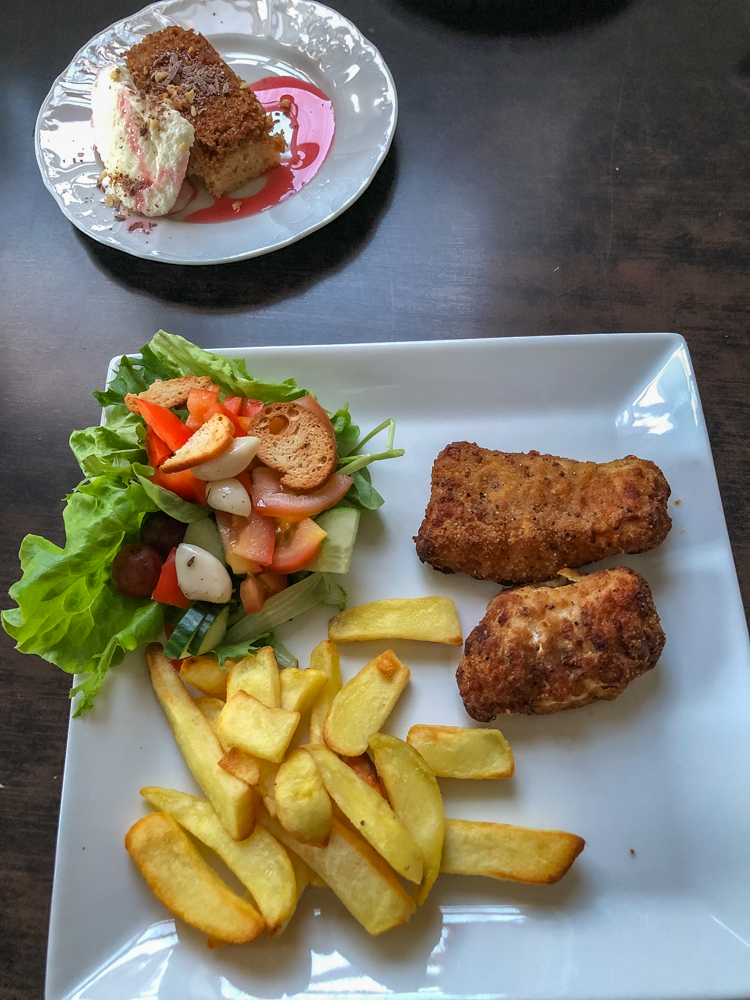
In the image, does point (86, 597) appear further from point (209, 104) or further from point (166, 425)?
point (209, 104)

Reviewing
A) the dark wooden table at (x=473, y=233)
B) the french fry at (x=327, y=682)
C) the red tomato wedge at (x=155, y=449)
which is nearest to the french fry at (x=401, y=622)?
the french fry at (x=327, y=682)

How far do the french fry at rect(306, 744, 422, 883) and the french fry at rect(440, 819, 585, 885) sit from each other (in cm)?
14

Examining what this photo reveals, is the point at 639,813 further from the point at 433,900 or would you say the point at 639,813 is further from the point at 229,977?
the point at 229,977

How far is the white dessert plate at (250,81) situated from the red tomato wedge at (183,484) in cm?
119

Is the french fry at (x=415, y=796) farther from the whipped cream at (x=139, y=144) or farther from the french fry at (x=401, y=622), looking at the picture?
the whipped cream at (x=139, y=144)

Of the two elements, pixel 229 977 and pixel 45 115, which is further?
pixel 45 115

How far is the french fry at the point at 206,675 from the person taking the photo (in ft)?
7.34

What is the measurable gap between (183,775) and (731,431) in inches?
95.8

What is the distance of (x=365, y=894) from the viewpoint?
191 cm

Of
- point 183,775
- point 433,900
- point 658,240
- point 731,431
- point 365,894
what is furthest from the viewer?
point 658,240

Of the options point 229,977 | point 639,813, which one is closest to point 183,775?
point 229,977

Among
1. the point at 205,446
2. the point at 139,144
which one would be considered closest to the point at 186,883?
the point at 205,446

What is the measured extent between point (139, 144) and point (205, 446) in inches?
68.2

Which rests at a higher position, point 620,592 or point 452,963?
point 620,592
